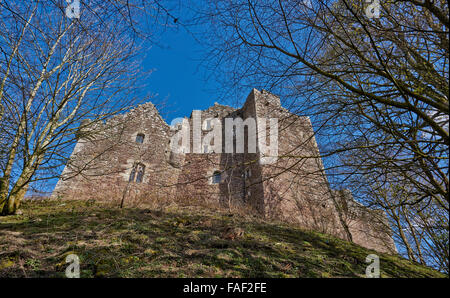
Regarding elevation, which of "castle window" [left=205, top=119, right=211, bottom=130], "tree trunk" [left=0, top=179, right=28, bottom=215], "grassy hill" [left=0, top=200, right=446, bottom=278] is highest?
"castle window" [left=205, top=119, right=211, bottom=130]

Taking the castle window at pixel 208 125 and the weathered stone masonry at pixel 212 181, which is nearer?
the weathered stone masonry at pixel 212 181

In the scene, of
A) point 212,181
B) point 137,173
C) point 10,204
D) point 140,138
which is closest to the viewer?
point 10,204

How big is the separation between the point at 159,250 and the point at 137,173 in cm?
799

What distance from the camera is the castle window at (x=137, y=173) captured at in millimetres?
11014

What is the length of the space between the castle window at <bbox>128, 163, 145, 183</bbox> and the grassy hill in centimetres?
475

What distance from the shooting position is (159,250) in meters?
3.99

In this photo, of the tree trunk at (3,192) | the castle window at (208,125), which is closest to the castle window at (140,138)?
the castle window at (208,125)

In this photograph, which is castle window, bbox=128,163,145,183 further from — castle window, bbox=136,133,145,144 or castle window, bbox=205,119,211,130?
castle window, bbox=205,119,211,130

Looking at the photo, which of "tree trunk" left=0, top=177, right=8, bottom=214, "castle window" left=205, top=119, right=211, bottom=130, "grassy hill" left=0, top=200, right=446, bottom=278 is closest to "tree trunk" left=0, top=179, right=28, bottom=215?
"tree trunk" left=0, top=177, right=8, bottom=214

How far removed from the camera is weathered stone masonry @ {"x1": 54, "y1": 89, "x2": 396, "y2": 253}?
352 inches

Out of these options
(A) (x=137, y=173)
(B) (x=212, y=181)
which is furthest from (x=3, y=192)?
(B) (x=212, y=181)

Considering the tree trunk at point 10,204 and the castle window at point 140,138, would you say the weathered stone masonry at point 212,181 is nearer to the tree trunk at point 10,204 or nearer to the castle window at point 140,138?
the castle window at point 140,138

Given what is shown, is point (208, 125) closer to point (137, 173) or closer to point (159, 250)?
point (137, 173)

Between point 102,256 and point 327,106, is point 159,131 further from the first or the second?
point 327,106
